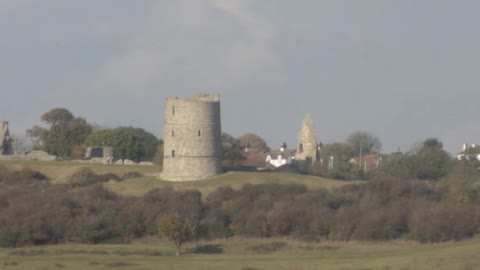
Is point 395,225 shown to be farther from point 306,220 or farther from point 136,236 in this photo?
point 136,236

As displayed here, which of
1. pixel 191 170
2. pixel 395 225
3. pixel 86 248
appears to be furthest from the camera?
pixel 191 170

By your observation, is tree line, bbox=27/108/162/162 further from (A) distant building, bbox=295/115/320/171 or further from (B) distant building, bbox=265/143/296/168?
(B) distant building, bbox=265/143/296/168

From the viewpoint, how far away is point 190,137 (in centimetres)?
6994

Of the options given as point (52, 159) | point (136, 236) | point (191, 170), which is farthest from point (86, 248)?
point (52, 159)

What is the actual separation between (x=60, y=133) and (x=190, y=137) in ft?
98.0

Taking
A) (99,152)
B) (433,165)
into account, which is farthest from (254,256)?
(99,152)

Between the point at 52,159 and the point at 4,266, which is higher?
the point at 52,159

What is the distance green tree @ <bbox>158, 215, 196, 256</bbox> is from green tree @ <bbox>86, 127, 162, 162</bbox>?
127 feet

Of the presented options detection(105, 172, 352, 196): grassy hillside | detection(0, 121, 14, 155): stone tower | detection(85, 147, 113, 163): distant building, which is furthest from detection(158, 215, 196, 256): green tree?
detection(0, 121, 14, 155): stone tower

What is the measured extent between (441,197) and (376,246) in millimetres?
11699

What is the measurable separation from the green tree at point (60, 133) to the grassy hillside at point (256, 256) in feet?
137

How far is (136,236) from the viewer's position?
5775 centimetres

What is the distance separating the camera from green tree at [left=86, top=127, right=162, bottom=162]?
9388 centimetres

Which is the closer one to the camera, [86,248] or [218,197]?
[86,248]
